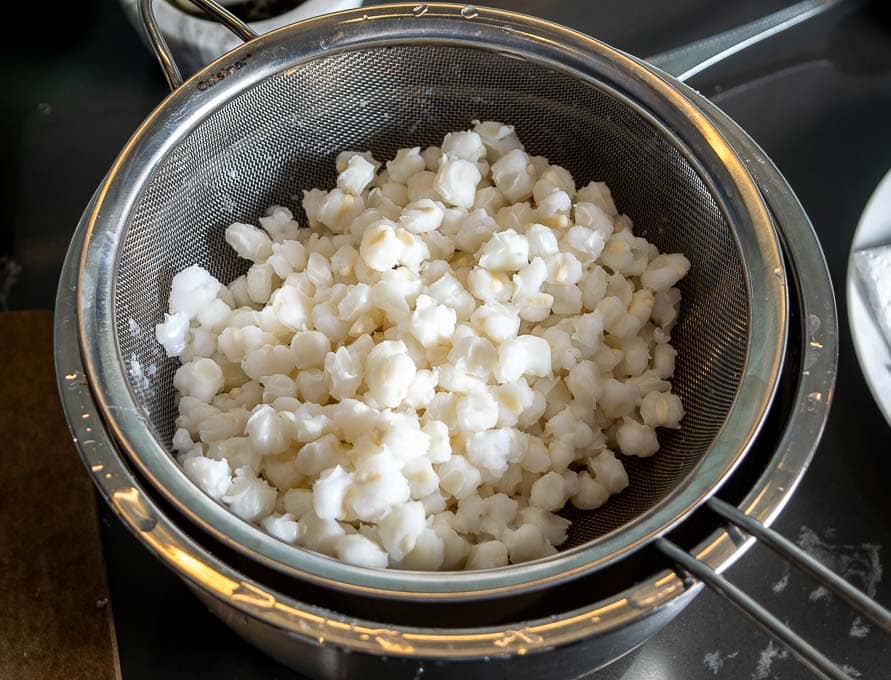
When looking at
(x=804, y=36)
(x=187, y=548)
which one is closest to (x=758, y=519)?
(x=187, y=548)

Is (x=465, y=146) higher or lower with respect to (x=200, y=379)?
higher

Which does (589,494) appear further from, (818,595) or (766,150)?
(766,150)

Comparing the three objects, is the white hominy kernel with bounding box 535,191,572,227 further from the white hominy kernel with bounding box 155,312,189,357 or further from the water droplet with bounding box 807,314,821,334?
the white hominy kernel with bounding box 155,312,189,357

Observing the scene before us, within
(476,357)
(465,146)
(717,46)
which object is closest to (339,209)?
(465,146)

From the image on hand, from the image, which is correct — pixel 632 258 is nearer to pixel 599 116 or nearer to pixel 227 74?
pixel 599 116

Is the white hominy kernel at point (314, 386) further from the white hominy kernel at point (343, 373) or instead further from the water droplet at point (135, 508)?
the water droplet at point (135, 508)
